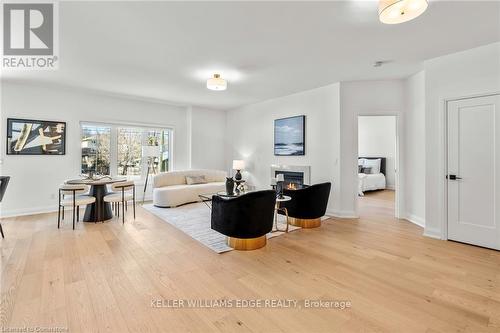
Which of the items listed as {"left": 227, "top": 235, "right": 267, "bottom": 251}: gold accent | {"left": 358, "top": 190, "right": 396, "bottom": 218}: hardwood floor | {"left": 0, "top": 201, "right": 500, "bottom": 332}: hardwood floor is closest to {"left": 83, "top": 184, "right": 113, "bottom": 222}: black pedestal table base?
{"left": 0, "top": 201, "right": 500, "bottom": 332}: hardwood floor

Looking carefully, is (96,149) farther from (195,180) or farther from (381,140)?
(381,140)

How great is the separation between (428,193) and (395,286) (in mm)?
2123

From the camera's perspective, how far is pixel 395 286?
2268 mm

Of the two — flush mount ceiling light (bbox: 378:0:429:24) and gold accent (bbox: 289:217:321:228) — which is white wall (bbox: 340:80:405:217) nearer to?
gold accent (bbox: 289:217:321:228)

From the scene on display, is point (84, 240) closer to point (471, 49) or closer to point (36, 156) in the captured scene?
point (36, 156)

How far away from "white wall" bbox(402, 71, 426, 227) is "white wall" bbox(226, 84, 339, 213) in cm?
127

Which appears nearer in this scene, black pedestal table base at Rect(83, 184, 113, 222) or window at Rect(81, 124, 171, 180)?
black pedestal table base at Rect(83, 184, 113, 222)

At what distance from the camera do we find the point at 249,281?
2.35 metres

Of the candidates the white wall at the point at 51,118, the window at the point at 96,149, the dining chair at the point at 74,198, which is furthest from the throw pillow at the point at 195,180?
the dining chair at the point at 74,198

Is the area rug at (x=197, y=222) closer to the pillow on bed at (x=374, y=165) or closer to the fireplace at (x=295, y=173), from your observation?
the fireplace at (x=295, y=173)

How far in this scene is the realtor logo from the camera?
2377 mm

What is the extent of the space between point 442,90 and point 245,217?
11.3ft

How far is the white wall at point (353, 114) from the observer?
464cm

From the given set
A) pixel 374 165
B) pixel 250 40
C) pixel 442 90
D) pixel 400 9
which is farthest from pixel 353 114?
pixel 374 165
